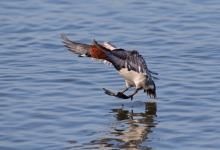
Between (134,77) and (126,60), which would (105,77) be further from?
(126,60)

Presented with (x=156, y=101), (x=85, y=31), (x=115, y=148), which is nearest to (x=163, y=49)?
(x=85, y=31)

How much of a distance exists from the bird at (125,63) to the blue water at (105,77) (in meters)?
0.25

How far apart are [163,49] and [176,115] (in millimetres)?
3566

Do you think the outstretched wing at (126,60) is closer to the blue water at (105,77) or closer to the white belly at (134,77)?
the white belly at (134,77)

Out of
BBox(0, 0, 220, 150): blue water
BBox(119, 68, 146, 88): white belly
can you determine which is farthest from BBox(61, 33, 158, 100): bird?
BBox(0, 0, 220, 150): blue water

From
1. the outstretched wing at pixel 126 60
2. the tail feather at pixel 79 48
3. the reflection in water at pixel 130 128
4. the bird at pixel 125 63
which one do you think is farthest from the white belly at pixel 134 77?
the tail feather at pixel 79 48

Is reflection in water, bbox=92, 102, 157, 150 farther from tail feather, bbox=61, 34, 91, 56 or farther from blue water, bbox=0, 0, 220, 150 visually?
tail feather, bbox=61, 34, 91, 56

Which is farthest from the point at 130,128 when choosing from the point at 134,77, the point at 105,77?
the point at 105,77

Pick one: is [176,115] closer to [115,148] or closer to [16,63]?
[115,148]

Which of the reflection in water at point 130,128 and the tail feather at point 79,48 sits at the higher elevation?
the tail feather at point 79,48

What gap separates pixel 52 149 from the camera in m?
9.30

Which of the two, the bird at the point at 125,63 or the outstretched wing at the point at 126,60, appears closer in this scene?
the bird at the point at 125,63

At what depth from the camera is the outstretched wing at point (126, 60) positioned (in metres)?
10.4

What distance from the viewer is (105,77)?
1261 centimetres
